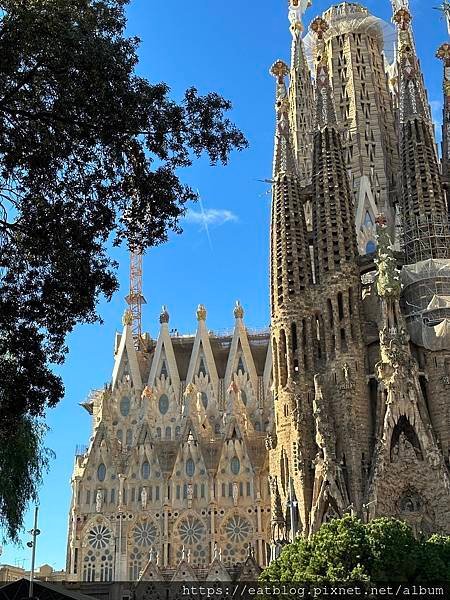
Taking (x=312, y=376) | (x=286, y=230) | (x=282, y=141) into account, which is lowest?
(x=312, y=376)

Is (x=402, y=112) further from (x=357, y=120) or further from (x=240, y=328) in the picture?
(x=240, y=328)

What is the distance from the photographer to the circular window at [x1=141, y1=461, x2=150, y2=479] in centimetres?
4412

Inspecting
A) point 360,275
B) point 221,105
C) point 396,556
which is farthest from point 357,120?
point 221,105

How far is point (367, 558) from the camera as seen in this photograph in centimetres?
2322

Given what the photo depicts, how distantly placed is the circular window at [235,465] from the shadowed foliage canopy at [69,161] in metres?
31.7

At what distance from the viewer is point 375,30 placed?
53281mm

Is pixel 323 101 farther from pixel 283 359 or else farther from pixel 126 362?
pixel 126 362

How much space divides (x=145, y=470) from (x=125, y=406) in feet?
17.5

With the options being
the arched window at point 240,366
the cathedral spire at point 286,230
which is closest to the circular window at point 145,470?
the arched window at point 240,366

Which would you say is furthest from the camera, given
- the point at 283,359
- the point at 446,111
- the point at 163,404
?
the point at 163,404

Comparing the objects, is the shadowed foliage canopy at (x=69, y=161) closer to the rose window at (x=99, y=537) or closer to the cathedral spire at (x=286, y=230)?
the cathedral spire at (x=286, y=230)

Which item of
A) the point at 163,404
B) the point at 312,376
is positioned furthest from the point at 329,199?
the point at 163,404

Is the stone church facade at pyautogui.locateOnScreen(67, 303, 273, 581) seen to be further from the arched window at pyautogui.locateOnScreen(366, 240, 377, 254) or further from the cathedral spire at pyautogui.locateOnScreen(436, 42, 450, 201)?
the cathedral spire at pyautogui.locateOnScreen(436, 42, 450, 201)

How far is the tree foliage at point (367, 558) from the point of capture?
22.8m
